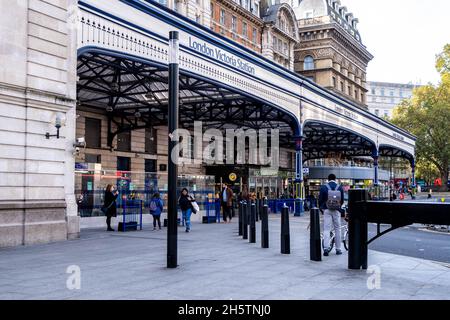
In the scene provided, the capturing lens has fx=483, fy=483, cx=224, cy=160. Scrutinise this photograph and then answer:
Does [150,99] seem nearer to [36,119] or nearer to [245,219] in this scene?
[245,219]

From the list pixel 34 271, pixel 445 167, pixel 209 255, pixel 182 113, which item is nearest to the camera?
pixel 34 271

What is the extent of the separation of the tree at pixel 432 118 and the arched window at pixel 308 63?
17758mm

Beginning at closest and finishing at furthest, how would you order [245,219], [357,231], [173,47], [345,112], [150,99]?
[357,231] < [173,47] < [245,219] < [150,99] < [345,112]

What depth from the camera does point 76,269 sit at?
8.27 meters

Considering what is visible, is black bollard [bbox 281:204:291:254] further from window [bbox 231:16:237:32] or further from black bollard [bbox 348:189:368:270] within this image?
window [bbox 231:16:237:32]

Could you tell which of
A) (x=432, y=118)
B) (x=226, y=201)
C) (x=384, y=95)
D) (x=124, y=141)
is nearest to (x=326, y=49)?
(x=432, y=118)

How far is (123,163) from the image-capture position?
32188 millimetres

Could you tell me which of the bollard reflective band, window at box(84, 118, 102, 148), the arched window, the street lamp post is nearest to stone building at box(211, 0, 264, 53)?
the arched window

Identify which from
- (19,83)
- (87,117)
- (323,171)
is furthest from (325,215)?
(323,171)

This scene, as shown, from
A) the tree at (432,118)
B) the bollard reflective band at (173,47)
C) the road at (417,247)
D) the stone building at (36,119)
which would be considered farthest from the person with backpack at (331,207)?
the tree at (432,118)

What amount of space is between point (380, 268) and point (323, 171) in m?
46.9

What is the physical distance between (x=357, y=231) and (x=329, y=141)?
144 ft

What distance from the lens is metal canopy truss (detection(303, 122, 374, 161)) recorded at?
4154cm
